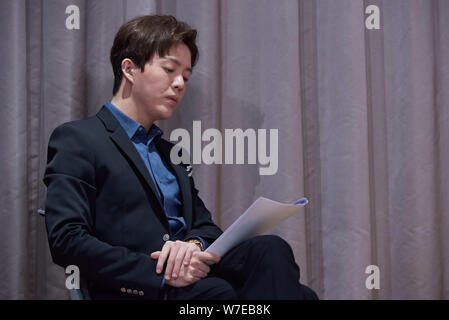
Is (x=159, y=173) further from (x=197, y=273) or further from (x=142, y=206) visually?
(x=197, y=273)

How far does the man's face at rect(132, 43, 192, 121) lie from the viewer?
1.17 meters

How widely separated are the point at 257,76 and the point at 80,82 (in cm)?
56

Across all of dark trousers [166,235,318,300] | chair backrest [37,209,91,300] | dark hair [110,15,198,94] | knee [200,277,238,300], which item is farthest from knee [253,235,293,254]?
dark hair [110,15,198,94]

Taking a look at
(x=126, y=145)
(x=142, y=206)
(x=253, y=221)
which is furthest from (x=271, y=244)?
(x=126, y=145)

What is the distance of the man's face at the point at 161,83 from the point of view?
1165 millimetres

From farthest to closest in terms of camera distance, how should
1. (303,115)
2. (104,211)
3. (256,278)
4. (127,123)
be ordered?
(303,115), (127,123), (104,211), (256,278)

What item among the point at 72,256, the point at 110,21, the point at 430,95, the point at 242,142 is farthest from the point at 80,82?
the point at 430,95

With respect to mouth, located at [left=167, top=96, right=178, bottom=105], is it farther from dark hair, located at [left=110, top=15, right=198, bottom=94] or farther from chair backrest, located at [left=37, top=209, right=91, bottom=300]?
chair backrest, located at [left=37, top=209, right=91, bottom=300]

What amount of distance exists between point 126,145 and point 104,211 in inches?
6.5

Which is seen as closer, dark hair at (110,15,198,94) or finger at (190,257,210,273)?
finger at (190,257,210,273)

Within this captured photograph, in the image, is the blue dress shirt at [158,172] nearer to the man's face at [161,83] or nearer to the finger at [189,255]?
the man's face at [161,83]

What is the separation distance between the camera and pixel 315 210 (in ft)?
4.81

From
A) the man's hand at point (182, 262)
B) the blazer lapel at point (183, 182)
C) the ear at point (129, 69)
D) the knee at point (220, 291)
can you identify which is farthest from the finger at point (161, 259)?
the ear at point (129, 69)

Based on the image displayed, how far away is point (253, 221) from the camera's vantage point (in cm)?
94
